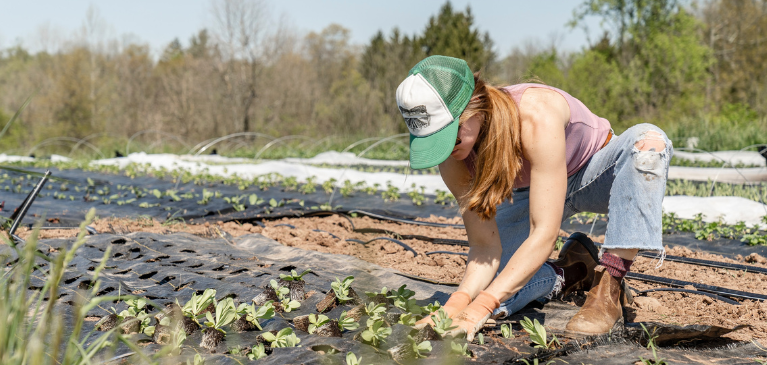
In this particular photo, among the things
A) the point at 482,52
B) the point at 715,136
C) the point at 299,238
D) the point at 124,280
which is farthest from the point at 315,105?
the point at 124,280

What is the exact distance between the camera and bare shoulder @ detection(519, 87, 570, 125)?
70.0 inches

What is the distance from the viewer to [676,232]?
4.02m

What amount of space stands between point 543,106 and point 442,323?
2.63 ft

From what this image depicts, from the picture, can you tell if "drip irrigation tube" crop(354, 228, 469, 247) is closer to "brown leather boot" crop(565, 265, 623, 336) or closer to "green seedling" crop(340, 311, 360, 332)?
"brown leather boot" crop(565, 265, 623, 336)

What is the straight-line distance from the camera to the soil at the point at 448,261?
2.23 metres

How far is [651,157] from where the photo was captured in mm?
1851

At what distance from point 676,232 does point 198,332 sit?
364 centimetres

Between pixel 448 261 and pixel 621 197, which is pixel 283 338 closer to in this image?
pixel 621 197

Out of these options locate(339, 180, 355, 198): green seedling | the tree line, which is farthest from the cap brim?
the tree line

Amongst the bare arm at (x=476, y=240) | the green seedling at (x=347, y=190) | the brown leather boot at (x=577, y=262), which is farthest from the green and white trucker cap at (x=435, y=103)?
the green seedling at (x=347, y=190)

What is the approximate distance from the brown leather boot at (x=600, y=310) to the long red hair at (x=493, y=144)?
1.57ft

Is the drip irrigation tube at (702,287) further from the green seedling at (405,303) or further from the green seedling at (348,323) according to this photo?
the green seedling at (348,323)

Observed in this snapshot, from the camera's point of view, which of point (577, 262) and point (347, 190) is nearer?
point (577, 262)

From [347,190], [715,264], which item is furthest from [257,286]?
[347,190]
